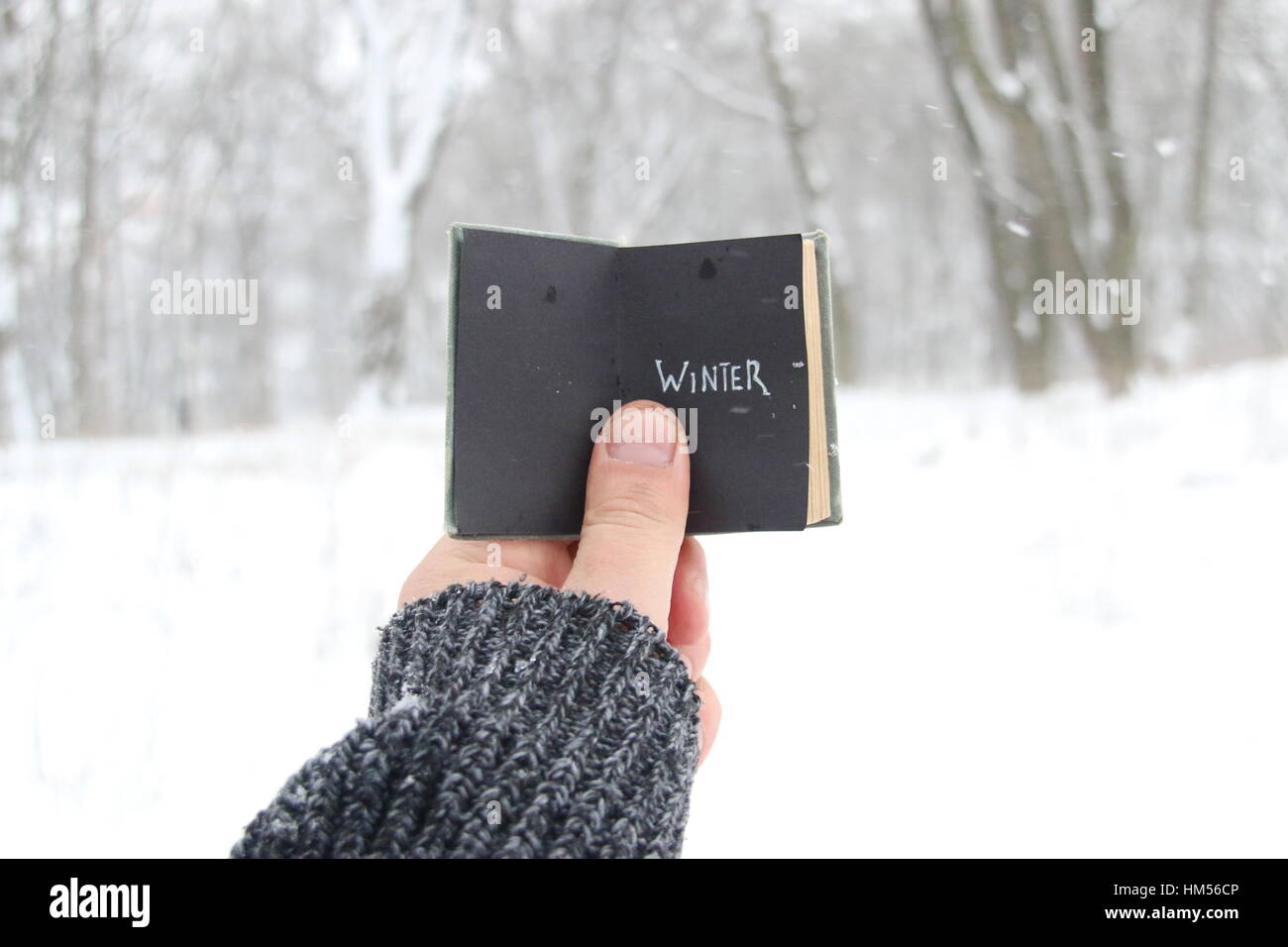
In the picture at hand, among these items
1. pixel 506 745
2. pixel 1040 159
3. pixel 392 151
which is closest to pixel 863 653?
pixel 506 745

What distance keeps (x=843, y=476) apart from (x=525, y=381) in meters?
3.42

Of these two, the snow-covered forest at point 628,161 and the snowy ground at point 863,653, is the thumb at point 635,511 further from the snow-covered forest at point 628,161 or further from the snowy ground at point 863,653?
the snow-covered forest at point 628,161

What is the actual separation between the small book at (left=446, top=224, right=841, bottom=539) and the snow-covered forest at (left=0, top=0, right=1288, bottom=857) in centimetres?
12

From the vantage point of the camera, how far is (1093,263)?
536 cm

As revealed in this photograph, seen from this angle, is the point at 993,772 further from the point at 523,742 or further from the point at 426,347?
the point at 426,347

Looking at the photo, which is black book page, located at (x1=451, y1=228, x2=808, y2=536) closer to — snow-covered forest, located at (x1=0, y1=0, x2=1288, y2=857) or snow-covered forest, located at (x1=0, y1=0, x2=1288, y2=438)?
snow-covered forest, located at (x1=0, y1=0, x2=1288, y2=857)

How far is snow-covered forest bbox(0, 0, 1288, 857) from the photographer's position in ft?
5.57

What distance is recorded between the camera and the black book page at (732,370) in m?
1.13

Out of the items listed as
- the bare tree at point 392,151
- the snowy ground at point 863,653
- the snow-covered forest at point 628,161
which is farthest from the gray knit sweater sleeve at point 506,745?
the bare tree at point 392,151

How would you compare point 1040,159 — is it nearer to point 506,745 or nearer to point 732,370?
point 732,370

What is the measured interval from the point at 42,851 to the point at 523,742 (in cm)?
126

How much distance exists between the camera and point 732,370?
114cm

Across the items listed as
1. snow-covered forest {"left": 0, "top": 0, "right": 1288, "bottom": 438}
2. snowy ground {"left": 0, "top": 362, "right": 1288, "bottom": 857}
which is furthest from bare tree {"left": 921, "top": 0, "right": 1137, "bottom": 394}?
snowy ground {"left": 0, "top": 362, "right": 1288, "bottom": 857}

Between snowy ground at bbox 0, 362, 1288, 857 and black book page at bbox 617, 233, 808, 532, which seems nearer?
black book page at bbox 617, 233, 808, 532
